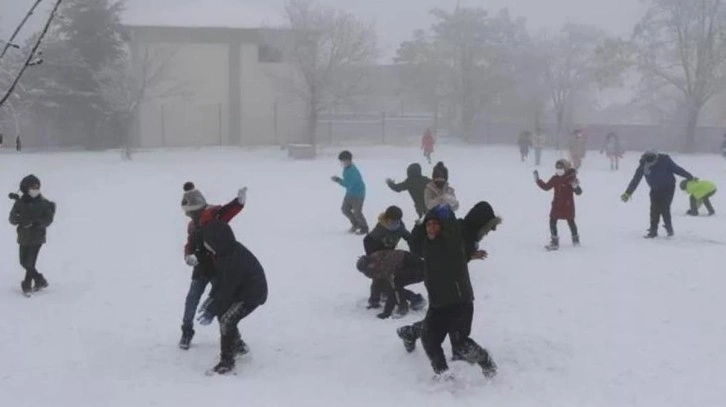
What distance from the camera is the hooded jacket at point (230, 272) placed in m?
6.70

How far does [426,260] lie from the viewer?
6453 mm

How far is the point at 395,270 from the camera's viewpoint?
8.33m

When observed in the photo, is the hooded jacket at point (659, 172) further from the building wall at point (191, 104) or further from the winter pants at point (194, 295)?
the building wall at point (191, 104)

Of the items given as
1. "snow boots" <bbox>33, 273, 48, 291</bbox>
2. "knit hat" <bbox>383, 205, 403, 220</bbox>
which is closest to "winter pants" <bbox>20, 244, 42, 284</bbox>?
"snow boots" <bbox>33, 273, 48, 291</bbox>

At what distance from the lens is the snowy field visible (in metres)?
6.52

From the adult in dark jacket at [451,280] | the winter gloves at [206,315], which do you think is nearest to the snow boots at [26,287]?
the winter gloves at [206,315]

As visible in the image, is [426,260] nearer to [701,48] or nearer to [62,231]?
[62,231]

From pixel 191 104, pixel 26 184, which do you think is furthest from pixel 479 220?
pixel 191 104

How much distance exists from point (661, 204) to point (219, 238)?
29.8ft

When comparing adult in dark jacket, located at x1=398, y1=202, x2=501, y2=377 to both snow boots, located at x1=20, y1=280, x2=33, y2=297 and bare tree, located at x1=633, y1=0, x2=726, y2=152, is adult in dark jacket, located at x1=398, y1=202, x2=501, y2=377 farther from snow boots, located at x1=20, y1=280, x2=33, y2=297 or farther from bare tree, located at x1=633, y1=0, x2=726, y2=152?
bare tree, located at x1=633, y1=0, x2=726, y2=152

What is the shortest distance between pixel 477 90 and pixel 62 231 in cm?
3839

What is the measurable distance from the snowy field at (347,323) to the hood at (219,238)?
3.58 feet

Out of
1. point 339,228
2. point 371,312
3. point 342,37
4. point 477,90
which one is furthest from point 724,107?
point 371,312

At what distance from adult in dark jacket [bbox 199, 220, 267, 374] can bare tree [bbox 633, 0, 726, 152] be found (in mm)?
40959
